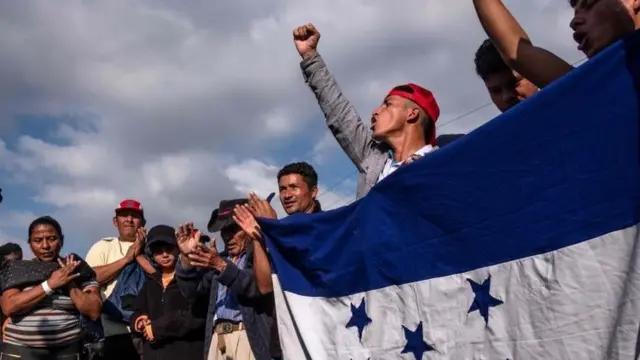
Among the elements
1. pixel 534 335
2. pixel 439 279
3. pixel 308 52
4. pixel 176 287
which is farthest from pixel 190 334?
pixel 534 335

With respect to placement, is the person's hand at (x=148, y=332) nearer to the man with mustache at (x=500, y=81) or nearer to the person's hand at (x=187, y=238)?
the person's hand at (x=187, y=238)

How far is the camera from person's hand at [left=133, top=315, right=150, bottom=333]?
5.74 m

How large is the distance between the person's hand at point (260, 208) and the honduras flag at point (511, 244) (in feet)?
2.26

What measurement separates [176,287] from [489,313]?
11.7ft

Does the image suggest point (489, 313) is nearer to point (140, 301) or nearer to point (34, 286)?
point (140, 301)

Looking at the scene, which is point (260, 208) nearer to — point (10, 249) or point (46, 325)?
point (46, 325)

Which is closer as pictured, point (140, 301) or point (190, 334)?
point (190, 334)

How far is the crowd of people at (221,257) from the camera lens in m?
2.87

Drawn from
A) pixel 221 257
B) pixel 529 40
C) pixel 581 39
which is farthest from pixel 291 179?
pixel 581 39

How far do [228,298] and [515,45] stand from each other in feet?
9.80

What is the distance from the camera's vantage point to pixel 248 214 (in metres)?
4.48

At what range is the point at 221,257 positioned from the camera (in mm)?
5047

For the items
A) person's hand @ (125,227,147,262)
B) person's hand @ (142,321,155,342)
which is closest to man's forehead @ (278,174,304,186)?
person's hand @ (142,321,155,342)

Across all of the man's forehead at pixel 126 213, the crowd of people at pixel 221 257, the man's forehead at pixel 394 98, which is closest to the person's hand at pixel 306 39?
the crowd of people at pixel 221 257
